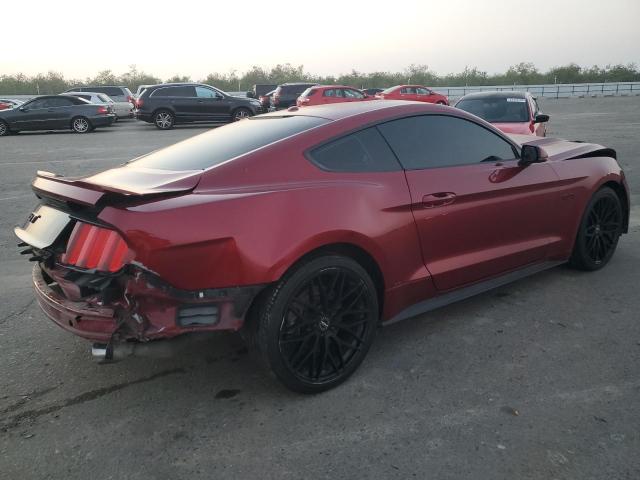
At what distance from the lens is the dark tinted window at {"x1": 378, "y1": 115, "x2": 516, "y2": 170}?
11.2 ft

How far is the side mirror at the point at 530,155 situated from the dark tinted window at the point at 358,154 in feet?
3.91

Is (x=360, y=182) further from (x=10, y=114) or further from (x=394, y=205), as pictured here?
(x=10, y=114)

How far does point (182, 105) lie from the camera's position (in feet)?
67.9

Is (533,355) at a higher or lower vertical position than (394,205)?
lower

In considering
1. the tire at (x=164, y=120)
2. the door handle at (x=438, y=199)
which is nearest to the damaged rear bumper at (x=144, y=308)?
the door handle at (x=438, y=199)

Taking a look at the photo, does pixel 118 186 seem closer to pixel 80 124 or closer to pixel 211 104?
pixel 80 124

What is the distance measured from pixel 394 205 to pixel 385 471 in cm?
147

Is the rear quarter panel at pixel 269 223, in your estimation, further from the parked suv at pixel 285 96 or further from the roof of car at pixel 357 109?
the parked suv at pixel 285 96

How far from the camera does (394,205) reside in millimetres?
3180

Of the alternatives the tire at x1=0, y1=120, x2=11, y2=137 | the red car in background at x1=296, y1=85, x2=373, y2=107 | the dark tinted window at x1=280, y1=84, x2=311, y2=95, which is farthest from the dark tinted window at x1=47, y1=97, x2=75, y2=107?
the dark tinted window at x1=280, y1=84, x2=311, y2=95

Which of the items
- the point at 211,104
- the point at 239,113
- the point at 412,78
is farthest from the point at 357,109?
the point at 412,78

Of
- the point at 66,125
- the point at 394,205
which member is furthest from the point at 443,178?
the point at 66,125

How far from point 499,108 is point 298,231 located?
8.58m

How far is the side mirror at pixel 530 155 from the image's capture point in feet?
12.9
